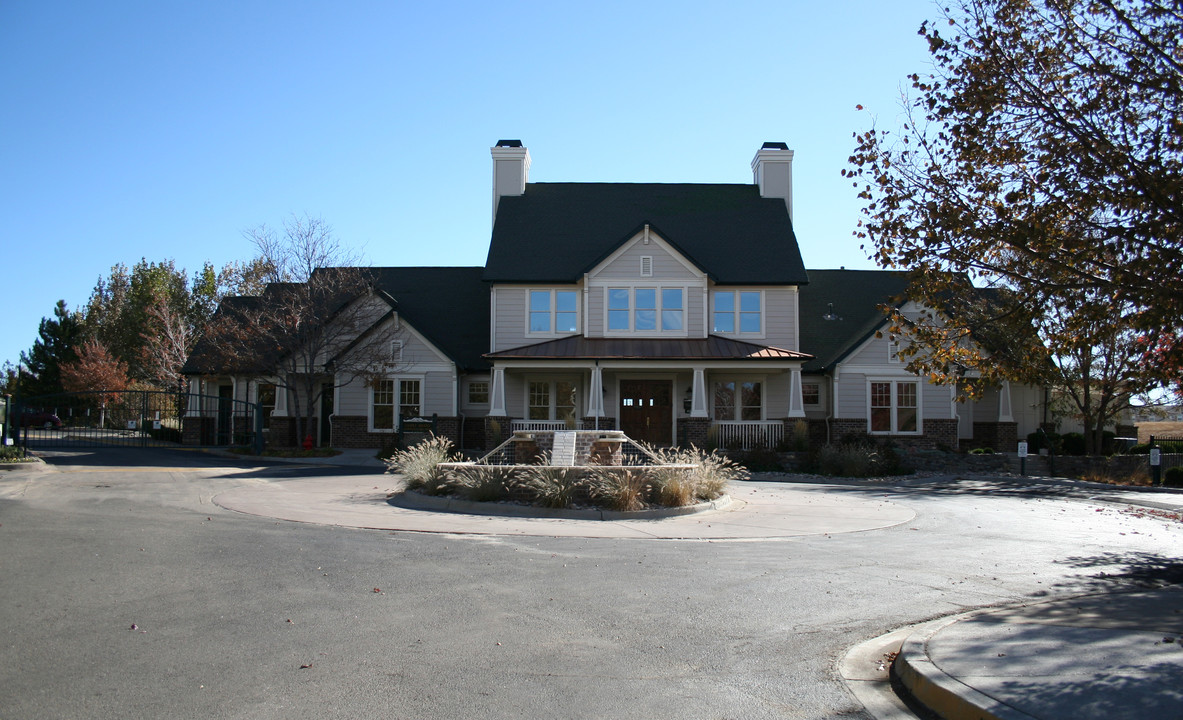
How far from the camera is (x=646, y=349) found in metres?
28.2

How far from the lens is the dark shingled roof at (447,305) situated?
30550 mm

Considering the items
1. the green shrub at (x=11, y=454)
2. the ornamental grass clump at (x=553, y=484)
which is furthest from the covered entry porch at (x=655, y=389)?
the green shrub at (x=11, y=454)

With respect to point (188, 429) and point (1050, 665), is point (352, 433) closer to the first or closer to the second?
point (188, 429)

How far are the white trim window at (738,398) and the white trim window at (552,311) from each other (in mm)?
5551

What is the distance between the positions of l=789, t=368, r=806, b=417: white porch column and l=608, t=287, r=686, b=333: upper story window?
13.6ft

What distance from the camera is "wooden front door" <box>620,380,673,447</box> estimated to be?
2939 centimetres

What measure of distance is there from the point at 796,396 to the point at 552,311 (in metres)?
8.84

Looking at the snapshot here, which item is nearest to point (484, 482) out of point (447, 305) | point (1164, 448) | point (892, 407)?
point (892, 407)

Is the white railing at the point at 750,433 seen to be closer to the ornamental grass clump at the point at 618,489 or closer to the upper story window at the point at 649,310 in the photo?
the upper story window at the point at 649,310

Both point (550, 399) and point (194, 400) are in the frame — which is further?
point (194, 400)

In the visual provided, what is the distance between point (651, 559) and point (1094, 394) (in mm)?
28514

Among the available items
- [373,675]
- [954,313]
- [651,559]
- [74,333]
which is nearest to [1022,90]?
[954,313]

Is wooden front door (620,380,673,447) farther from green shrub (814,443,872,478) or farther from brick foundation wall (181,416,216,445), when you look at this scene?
brick foundation wall (181,416,216,445)

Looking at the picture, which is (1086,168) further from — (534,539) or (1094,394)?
(1094,394)
